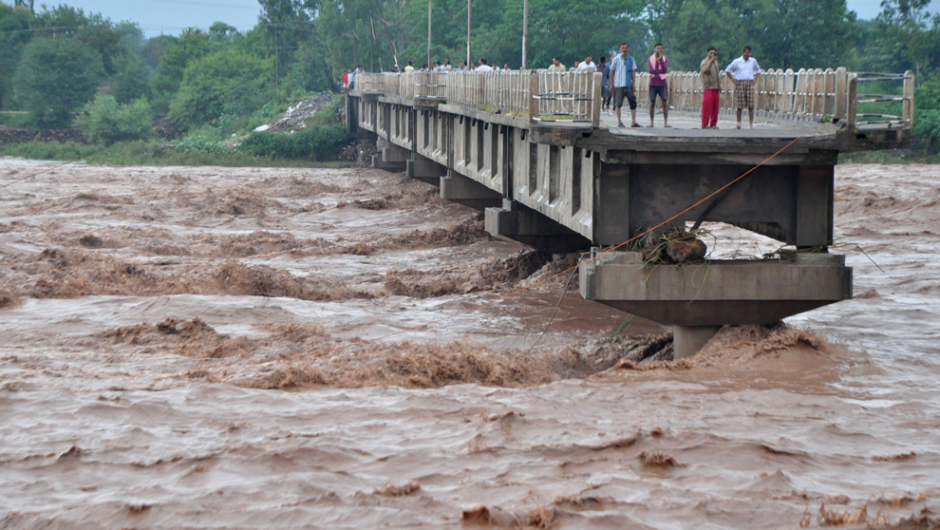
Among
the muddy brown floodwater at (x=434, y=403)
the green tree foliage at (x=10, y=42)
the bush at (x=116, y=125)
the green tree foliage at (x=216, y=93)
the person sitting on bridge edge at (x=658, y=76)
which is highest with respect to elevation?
the green tree foliage at (x=10, y=42)

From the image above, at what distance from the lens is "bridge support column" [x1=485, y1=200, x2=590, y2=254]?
17.8 metres

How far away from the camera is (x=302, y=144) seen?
52.8 meters

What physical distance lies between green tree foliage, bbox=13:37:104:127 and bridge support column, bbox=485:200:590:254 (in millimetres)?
63237

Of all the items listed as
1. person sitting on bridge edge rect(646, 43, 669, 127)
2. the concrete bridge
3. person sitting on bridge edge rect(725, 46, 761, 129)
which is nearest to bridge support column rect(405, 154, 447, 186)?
person sitting on bridge edge rect(646, 43, 669, 127)

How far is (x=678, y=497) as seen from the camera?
6781 mm

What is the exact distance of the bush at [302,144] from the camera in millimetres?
52844

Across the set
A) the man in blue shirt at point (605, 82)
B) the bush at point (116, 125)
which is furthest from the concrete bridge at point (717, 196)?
the bush at point (116, 125)

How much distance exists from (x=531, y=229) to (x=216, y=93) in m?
60.9

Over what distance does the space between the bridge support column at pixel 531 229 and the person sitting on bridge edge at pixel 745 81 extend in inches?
186

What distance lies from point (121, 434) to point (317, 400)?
6.21 ft

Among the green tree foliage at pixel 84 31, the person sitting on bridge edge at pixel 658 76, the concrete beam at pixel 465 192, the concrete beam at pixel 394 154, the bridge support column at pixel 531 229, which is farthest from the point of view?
the green tree foliage at pixel 84 31

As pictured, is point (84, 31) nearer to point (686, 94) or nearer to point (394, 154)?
point (394, 154)

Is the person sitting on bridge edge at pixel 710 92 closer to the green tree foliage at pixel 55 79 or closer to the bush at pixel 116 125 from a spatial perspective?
the bush at pixel 116 125

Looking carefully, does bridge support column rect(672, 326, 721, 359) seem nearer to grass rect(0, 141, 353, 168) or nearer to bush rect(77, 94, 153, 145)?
grass rect(0, 141, 353, 168)
